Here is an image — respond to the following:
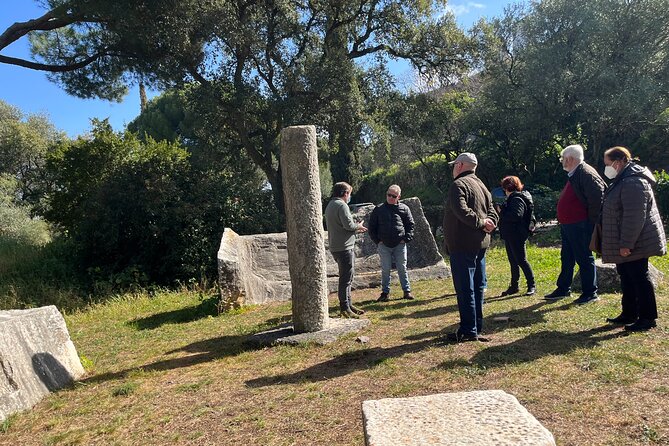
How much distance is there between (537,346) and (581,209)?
6.85 ft

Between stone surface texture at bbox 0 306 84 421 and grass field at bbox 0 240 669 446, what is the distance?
0.48ft

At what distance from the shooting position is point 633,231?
4.53 metres

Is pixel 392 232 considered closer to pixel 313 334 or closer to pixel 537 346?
pixel 313 334

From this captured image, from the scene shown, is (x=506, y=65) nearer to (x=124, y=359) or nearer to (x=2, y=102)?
(x=124, y=359)

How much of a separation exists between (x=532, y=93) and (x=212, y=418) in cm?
1700

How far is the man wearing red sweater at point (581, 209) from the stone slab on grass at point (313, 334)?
2.75 m

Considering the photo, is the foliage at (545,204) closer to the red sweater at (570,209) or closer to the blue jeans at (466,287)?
the red sweater at (570,209)

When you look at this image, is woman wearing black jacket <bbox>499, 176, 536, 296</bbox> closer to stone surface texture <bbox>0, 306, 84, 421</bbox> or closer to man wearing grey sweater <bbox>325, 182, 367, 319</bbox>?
man wearing grey sweater <bbox>325, 182, 367, 319</bbox>

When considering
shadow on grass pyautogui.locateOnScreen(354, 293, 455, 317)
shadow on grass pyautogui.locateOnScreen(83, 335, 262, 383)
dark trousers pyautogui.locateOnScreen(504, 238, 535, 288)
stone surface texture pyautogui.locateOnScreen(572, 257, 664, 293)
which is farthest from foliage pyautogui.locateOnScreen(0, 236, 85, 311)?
stone surface texture pyautogui.locateOnScreen(572, 257, 664, 293)

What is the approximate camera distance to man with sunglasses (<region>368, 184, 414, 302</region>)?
7.38 metres

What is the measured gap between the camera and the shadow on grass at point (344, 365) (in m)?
4.42

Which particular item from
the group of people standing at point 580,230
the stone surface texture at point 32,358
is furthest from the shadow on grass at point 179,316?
the group of people standing at point 580,230

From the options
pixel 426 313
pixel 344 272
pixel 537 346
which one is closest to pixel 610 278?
pixel 426 313

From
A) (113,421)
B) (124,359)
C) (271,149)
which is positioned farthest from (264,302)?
(271,149)
